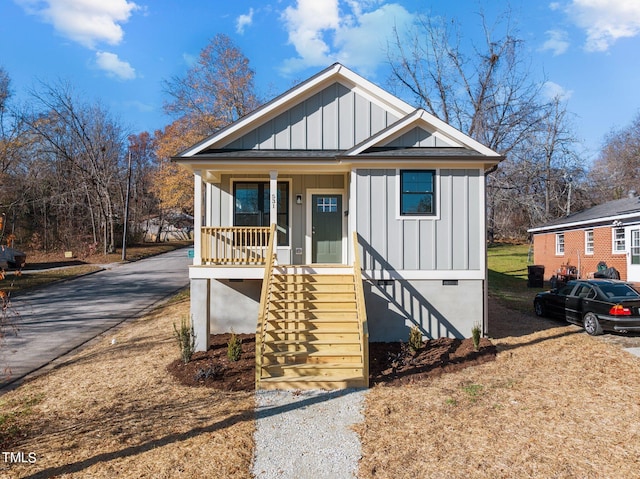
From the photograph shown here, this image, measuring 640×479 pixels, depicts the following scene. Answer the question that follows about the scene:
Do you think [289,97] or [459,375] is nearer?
[459,375]

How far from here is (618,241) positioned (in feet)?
57.2

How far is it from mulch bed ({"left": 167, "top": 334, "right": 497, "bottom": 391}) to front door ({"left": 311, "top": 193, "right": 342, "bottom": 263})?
10.0 feet

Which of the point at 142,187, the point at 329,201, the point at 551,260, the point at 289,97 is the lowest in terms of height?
the point at 551,260

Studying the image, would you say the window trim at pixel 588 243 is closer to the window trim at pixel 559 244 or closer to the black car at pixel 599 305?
the window trim at pixel 559 244

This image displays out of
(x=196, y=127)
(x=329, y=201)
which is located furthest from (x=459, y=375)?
(x=196, y=127)

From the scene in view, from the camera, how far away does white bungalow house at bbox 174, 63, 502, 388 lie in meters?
9.00

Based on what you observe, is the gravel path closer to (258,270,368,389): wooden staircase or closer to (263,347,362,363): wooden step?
(258,270,368,389): wooden staircase

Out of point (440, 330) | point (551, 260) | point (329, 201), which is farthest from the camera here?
point (551, 260)

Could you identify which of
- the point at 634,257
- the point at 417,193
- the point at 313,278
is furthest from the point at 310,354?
the point at 634,257

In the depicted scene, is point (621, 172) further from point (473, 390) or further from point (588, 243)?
point (473, 390)

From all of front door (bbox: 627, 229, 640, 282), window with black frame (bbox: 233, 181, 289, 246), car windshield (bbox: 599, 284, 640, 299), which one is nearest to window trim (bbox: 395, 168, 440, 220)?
window with black frame (bbox: 233, 181, 289, 246)

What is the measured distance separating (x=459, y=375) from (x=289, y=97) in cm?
770

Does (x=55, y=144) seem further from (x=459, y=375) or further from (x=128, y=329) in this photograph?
(x=459, y=375)

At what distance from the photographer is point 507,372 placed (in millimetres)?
7320
